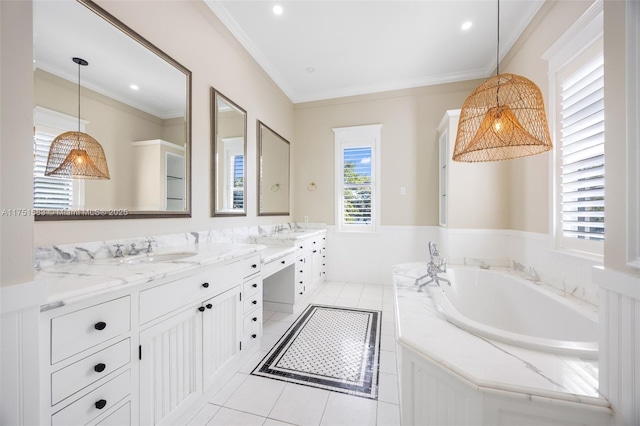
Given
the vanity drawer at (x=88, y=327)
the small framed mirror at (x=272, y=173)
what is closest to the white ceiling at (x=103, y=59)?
the vanity drawer at (x=88, y=327)

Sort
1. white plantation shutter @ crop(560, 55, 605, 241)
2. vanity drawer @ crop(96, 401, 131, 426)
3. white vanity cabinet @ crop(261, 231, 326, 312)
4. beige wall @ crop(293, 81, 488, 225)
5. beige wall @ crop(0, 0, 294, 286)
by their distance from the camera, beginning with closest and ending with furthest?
beige wall @ crop(0, 0, 294, 286), vanity drawer @ crop(96, 401, 131, 426), white plantation shutter @ crop(560, 55, 605, 241), white vanity cabinet @ crop(261, 231, 326, 312), beige wall @ crop(293, 81, 488, 225)

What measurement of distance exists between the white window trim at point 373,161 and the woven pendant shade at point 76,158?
2982mm

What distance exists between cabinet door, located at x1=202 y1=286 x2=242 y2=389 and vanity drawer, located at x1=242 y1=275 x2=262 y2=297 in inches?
3.3

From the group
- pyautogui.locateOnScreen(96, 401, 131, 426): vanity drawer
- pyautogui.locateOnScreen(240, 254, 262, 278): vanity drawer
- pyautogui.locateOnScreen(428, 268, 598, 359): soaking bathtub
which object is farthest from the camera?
pyautogui.locateOnScreen(240, 254, 262, 278): vanity drawer

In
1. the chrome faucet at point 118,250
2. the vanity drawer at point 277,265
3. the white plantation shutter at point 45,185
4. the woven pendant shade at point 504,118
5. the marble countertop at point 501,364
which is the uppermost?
the woven pendant shade at point 504,118

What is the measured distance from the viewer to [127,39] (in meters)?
1.53

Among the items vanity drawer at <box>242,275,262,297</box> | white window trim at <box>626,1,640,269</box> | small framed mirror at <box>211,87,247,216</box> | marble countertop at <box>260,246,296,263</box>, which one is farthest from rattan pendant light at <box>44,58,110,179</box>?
white window trim at <box>626,1,640,269</box>

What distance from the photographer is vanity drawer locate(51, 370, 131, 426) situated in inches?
32.4

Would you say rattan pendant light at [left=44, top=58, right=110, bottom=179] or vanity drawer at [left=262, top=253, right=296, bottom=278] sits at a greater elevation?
rattan pendant light at [left=44, top=58, right=110, bottom=179]

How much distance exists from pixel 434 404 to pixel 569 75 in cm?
239

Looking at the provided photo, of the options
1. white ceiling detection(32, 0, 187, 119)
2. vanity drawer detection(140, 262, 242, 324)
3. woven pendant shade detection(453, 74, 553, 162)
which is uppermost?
white ceiling detection(32, 0, 187, 119)

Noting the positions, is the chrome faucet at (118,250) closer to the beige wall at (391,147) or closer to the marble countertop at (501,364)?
the marble countertop at (501,364)

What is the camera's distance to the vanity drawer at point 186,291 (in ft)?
3.64

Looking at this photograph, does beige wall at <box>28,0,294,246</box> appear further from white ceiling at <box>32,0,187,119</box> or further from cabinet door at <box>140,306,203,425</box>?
cabinet door at <box>140,306,203,425</box>
